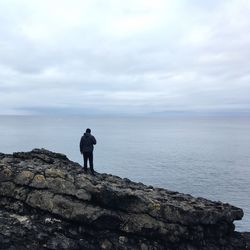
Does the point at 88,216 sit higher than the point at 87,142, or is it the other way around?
the point at 87,142

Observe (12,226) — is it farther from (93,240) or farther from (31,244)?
(93,240)

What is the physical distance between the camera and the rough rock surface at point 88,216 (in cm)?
2588

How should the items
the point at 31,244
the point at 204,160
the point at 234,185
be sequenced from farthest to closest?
the point at 204,160, the point at 234,185, the point at 31,244

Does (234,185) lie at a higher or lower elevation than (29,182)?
lower

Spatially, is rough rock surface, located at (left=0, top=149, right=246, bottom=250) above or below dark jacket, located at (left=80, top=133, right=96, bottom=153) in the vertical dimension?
below

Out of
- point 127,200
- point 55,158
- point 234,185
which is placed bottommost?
point 234,185

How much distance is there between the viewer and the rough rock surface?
2588cm

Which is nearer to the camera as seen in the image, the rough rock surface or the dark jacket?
the rough rock surface

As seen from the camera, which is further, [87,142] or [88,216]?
[87,142]

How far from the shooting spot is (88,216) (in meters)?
26.8

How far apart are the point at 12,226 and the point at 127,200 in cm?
832

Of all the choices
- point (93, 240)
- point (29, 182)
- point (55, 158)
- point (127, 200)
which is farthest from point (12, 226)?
point (55, 158)

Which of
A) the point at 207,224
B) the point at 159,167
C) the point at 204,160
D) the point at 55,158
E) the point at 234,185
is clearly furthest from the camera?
the point at 204,160

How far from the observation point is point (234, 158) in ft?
457
